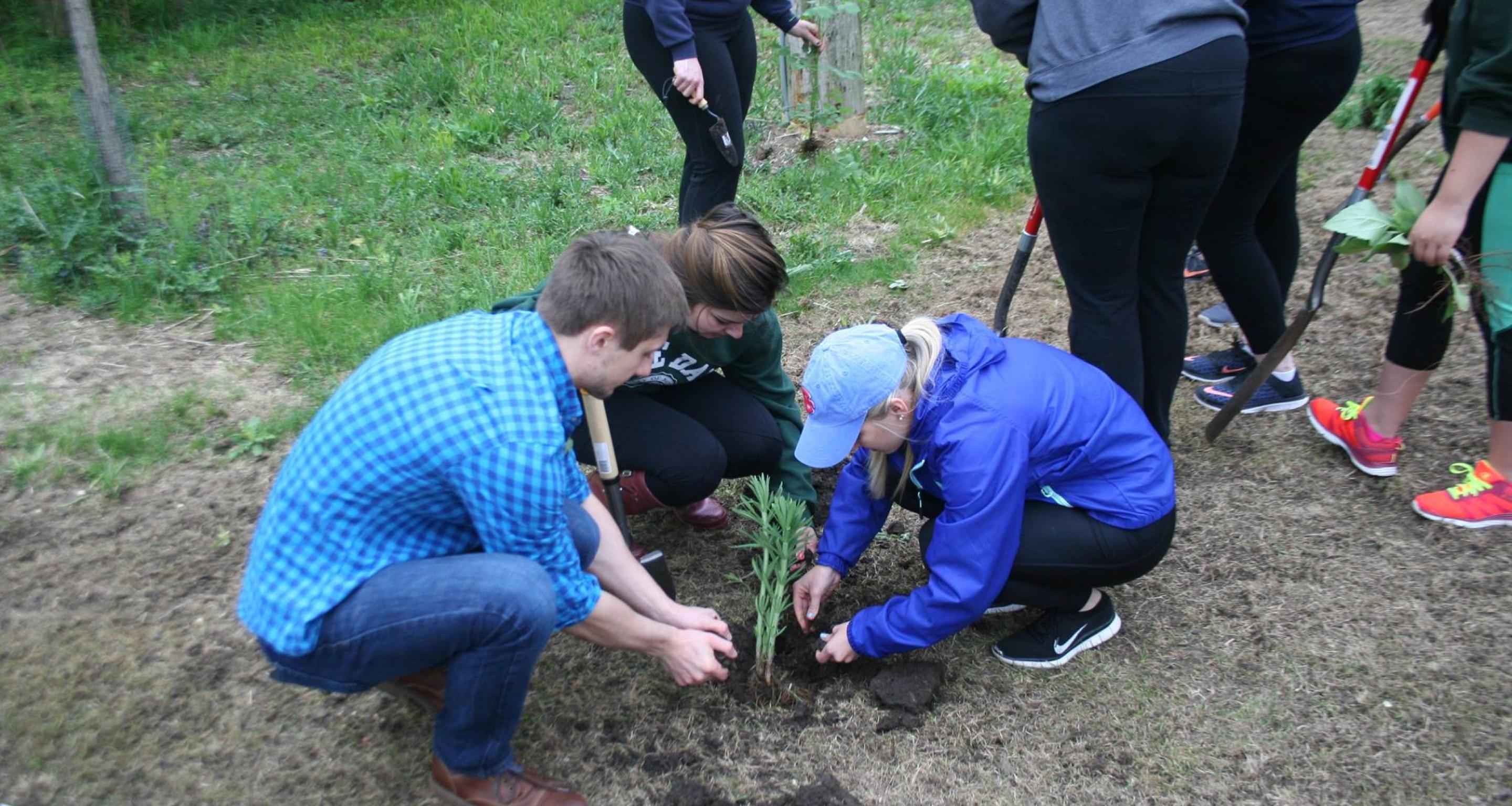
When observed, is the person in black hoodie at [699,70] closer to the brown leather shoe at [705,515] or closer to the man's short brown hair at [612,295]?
the brown leather shoe at [705,515]

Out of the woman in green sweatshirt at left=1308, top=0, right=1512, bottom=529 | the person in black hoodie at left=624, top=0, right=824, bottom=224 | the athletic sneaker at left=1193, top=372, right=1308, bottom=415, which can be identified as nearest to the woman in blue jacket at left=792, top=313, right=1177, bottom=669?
the woman in green sweatshirt at left=1308, top=0, right=1512, bottom=529

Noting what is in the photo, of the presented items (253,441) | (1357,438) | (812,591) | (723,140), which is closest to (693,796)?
(812,591)

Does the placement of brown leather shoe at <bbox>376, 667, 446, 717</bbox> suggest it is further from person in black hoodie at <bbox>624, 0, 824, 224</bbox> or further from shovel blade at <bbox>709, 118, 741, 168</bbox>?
shovel blade at <bbox>709, 118, 741, 168</bbox>

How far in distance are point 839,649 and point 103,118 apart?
4.01m

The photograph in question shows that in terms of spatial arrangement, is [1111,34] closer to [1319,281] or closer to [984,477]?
[984,477]

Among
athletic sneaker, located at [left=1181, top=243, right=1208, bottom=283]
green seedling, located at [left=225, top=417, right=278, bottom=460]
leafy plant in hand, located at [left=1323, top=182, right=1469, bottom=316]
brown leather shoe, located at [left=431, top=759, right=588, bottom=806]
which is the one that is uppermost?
leafy plant in hand, located at [left=1323, top=182, right=1469, bottom=316]

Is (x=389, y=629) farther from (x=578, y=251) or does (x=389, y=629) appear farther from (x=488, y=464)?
(x=578, y=251)

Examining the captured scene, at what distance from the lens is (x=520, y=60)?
7.26m

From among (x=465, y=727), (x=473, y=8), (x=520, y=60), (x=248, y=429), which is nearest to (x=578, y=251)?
(x=465, y=727)

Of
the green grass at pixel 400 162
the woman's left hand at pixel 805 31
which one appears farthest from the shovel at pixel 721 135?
the woman's left hand at pixel 805 31

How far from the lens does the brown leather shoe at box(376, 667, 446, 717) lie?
2309mm

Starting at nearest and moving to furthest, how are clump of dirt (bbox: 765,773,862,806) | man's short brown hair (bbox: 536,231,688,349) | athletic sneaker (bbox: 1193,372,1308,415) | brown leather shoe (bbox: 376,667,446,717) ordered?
man's short brown hair (bbox: 536,231,688,349) → clump of dirt (bbox: 765,773,862,806) → brown leather shoe (bbox: 376,667,446,717) → athletic sneaker (bbox: 1193,372,1308,415)

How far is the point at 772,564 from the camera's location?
2586 mm

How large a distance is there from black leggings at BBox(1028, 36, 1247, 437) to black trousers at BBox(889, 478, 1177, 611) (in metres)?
0.56
